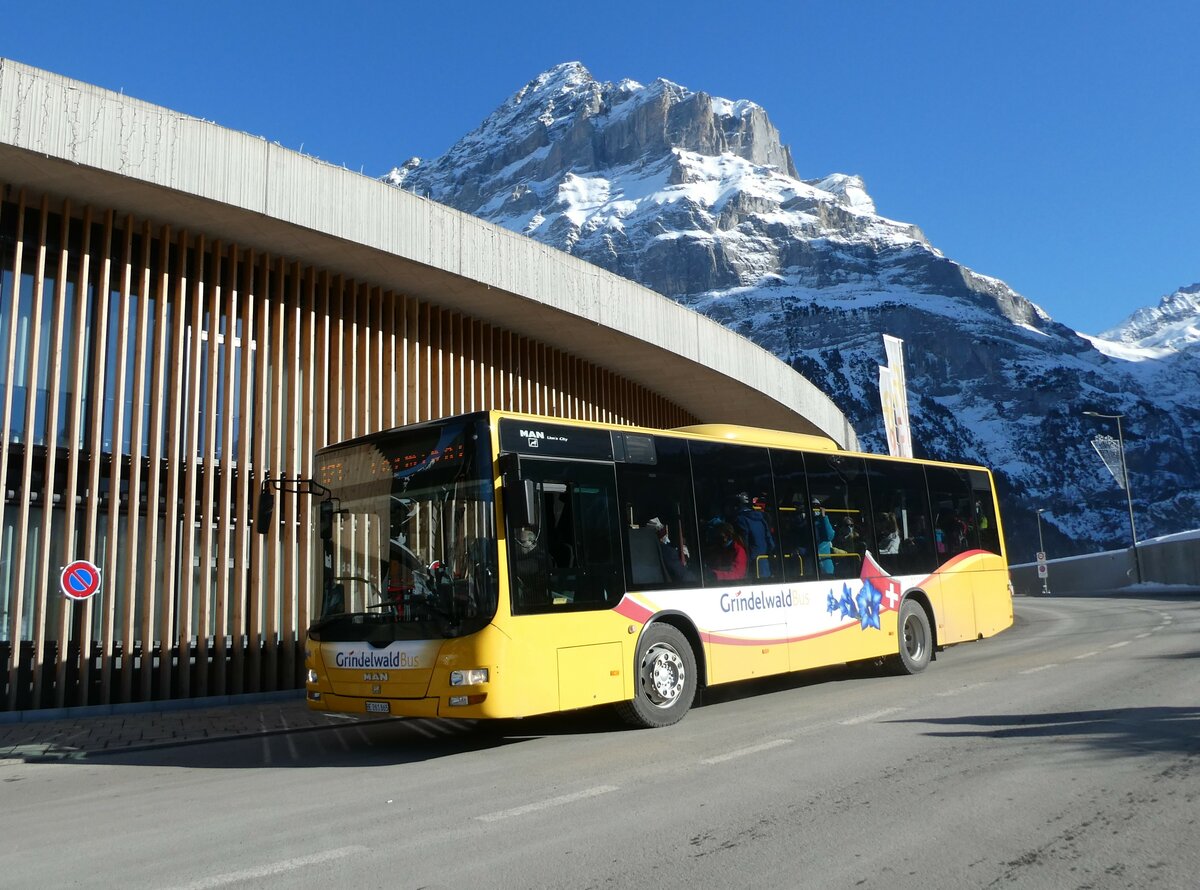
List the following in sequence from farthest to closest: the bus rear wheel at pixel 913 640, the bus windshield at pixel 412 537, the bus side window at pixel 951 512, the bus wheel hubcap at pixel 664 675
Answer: the bus side window at pixel 951 512, the bus rear wheel at pixel 913 640, the bus wheel hubcap at pixel 664 675, the bus windshield at pixel 412 537

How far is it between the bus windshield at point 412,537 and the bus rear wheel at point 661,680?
177cm

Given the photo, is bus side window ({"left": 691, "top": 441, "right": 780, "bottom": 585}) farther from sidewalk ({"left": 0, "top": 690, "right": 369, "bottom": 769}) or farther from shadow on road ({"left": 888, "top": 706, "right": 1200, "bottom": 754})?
sidewalk ({"left": 0, "top": 690, "right": 369, "bottom": 769})

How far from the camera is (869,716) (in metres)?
8.30

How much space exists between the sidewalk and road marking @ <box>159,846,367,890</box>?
5121 millimetres

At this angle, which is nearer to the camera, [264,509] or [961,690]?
[264,509]

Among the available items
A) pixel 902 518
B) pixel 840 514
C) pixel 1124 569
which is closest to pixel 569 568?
pixel 840 514

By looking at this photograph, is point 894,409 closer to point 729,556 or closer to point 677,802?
point 729,556

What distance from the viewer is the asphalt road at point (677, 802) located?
13.6 feet

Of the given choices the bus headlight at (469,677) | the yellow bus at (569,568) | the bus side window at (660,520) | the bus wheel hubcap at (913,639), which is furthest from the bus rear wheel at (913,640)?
the bus headlight at (469,677)

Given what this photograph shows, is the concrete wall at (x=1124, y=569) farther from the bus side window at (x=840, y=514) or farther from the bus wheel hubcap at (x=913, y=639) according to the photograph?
the bus side window at (x=840, y=514)

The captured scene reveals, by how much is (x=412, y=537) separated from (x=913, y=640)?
274 inches

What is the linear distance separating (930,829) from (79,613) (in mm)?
10226

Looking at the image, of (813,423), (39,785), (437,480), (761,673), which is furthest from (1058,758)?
(813,423)

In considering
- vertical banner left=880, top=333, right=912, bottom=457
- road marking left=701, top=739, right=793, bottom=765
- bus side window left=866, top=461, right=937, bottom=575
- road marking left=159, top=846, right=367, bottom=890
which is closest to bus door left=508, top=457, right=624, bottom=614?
road marking left=701, top=739, right=793, bottom=765
